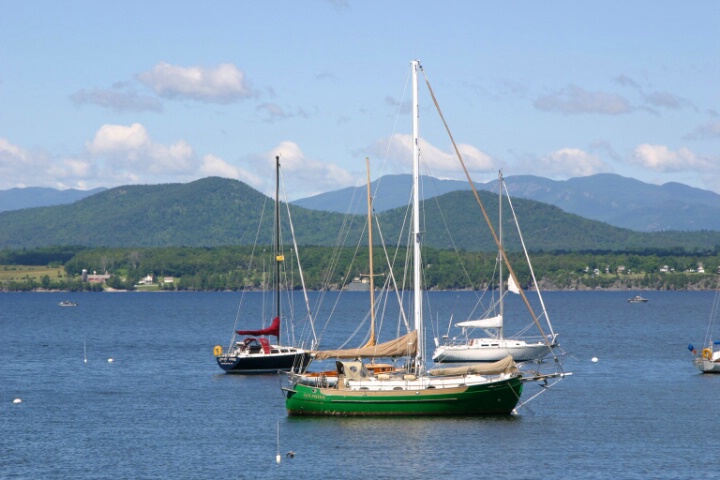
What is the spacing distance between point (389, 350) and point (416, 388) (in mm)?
4606

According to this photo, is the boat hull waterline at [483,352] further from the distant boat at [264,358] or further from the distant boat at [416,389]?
the distant boat at [416,389]

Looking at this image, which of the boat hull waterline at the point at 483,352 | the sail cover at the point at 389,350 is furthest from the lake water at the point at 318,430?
the sail cover at the point at 389,350

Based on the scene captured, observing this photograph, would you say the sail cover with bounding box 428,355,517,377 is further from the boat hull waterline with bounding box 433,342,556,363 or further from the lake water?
the boat hull waterline with bounding box 433,342,556,363

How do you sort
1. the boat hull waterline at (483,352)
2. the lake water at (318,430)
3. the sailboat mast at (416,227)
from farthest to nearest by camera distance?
the boat hull waterline at (483,352)
the sailboat mast at (416,227)
the lake water at (318,430)

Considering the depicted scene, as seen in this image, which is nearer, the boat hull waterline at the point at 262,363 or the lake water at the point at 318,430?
the lake water at the point at 318,430

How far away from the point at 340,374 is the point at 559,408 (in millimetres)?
12488

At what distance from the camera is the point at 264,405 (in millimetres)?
67000

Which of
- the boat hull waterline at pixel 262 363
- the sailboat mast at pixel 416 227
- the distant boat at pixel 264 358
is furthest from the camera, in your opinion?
the distant boat at pixel 264 358

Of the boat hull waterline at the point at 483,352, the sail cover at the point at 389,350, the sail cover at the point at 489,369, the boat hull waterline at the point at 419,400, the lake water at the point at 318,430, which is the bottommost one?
the lake water at the point at 318,430

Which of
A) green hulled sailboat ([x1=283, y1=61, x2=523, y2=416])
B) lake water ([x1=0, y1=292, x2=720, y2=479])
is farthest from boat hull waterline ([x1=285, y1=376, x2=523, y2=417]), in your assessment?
lake water ([x1=0, y1=292, x2=720, y2=479])

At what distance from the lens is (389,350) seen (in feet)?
206

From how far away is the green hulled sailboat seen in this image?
58406mm

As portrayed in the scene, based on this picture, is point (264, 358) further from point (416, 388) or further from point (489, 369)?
point (489, 369)

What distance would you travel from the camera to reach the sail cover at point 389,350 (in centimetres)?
6103
